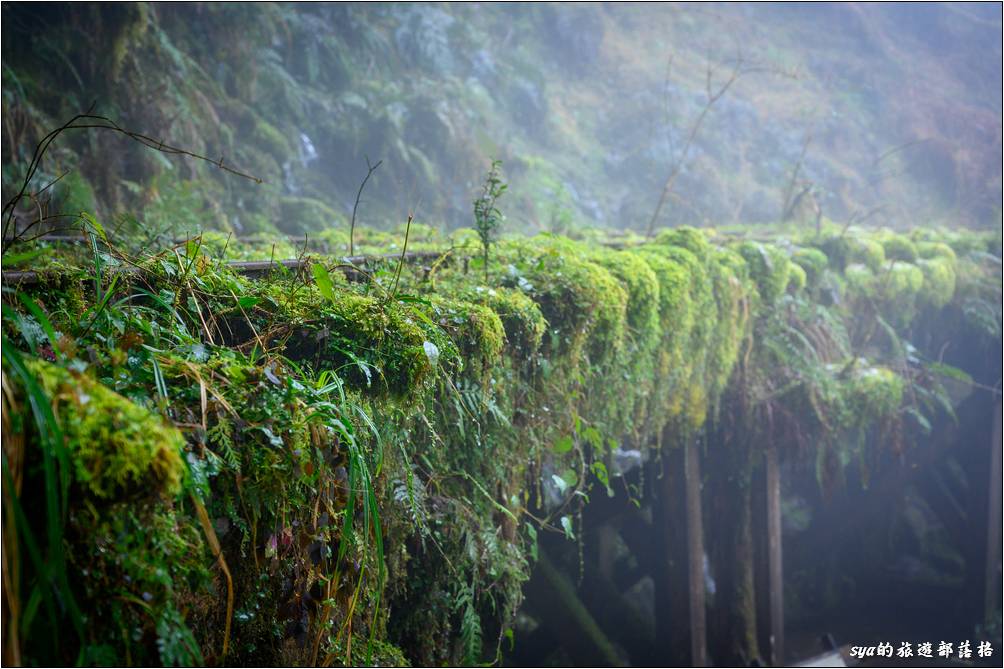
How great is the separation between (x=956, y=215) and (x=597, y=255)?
62.0 feet

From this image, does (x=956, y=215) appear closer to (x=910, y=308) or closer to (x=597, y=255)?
(x=910, y=308)

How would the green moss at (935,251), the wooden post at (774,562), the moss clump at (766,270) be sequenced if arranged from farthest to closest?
1. the green moss at (935,251)
2. the wooden post at (774,562)
3. the moss clump at (766,270)

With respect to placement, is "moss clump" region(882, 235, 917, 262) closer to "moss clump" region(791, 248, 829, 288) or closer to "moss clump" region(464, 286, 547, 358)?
"moss clump" region(791, 248, 829, 288)

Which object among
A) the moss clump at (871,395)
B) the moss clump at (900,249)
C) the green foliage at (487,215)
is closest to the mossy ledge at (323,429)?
the green foliage at (487,215)

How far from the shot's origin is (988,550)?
747 cm

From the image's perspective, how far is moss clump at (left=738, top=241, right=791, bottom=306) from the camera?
5402 mm

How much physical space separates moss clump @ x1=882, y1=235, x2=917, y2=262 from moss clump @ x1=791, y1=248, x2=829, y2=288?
221cm

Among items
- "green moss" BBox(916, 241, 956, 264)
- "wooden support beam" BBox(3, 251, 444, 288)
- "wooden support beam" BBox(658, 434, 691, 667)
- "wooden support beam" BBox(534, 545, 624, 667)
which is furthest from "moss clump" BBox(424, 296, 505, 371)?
"green moss" BBox(916, 241, 956, 264)

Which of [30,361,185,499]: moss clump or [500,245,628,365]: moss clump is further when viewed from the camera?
[500,245,628,365]: moss clump

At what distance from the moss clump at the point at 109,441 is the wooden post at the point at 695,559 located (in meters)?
4.77

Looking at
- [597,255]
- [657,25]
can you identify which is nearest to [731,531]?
[597,255]

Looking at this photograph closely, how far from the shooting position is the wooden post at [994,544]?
24.2ft

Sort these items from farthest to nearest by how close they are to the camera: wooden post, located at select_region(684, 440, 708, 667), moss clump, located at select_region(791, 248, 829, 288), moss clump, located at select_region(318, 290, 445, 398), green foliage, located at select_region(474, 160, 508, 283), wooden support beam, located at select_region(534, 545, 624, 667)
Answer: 1. moss clump, located at select_region(791, 248, 829, 288)
2. wooden post, located at select_region(684, 440, 708, 667)
3. wooden support beam, located at select_region(534, 545, 624, 667)
4. green foliage, located at select_region(474, 160, 508, 283)
5. moss clump, located at select_region(318, 290, 445, 398)

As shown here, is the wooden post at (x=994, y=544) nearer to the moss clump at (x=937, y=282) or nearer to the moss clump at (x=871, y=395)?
the moss clump at (x=937, y=282)
